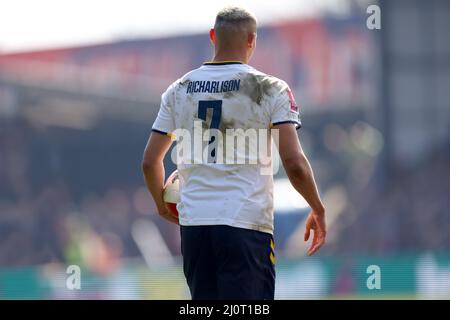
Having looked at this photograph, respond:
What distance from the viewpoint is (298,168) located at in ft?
17.0

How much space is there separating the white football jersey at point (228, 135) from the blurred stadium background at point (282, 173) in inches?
417

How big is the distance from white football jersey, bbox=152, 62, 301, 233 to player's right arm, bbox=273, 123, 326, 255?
7 centimetres

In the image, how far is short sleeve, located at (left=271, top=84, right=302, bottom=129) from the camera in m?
5.19

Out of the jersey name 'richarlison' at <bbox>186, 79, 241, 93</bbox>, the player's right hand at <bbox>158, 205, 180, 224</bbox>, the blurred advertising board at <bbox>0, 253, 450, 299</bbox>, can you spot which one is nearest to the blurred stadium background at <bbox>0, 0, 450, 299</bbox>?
the blurred advertising board at <bbox>0, 253, 450, 299</bbox>

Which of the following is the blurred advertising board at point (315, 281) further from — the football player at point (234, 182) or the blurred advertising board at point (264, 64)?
the football player at point (234, 182)

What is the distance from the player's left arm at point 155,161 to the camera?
548 cm

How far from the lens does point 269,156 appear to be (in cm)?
532

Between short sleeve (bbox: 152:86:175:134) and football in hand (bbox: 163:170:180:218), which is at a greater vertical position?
short sleeve (bbox: 152:86:175:134)

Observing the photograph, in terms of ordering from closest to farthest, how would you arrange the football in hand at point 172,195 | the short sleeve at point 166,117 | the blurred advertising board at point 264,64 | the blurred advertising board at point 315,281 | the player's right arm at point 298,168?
the player's right arm at point 298,168 → the short sleeve at point 166,117 → the football in hand at point 172,195 → the blurred advertising board at point 315,281 → the blurred advertising board at point 264,64

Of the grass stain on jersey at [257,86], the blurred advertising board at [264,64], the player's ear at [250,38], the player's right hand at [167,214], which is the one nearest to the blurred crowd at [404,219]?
the blurred advertising board at [264,64]

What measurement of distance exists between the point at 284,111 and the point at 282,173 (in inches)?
715

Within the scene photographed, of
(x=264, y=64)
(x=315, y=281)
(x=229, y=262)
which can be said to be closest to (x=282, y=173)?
(x=264, y=64)

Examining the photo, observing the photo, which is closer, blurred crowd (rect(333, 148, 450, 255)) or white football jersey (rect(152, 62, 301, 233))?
white football jersey (rect(152, 62, 301, 233))

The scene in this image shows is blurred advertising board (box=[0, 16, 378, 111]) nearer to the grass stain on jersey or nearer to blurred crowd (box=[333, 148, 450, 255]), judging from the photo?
blurred crowd (box=[333, 148, 450, 255])
